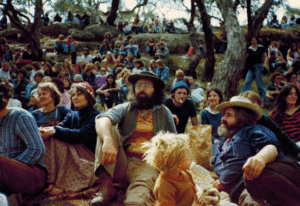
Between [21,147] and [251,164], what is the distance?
239 cm

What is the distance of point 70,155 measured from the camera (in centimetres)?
361

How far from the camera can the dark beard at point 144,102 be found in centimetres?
358

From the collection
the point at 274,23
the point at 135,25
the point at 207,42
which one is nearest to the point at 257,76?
the point at 207,42

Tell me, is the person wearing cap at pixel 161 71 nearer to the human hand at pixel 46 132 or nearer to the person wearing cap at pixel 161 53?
the person wearing cap at pixel 161 53

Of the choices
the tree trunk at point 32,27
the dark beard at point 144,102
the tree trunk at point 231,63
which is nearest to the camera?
the dark beard at point 144,102

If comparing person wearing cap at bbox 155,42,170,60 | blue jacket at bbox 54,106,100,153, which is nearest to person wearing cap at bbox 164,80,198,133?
blue jacket at bbox 54,106,100,153

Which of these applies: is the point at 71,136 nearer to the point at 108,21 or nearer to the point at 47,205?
the point at 47,205

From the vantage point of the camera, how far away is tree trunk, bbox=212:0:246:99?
25.3 feet

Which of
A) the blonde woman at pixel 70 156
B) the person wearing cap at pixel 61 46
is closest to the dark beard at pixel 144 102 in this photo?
the blonde woman at pixel 70 156

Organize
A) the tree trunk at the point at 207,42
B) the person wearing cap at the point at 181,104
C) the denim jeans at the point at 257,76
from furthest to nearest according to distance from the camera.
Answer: the tree trunk at the point at 207,42 < the denim jeans at the point at 257,76 < the person wearing cap at the point at 181,104

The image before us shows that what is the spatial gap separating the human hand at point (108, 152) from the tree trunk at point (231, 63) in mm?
5341

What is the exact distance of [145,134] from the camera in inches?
140

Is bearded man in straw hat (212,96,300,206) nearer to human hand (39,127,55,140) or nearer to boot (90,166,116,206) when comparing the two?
boot (90,166,116,206)

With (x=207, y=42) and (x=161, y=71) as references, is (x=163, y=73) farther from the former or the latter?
(x=207, y=42)
